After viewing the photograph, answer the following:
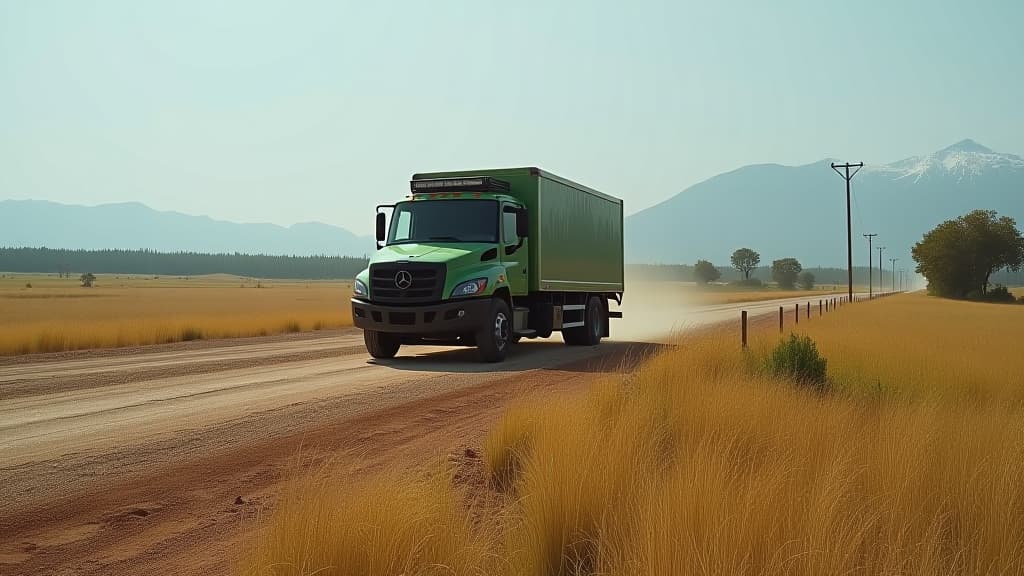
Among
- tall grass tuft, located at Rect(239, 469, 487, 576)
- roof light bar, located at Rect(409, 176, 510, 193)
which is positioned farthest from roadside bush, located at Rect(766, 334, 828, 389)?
tall grass tuft, located at Rect(239, 469, 487, 576)

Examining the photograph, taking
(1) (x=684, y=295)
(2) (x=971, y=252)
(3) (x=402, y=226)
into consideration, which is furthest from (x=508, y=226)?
Answer: (2) (x=971, y=252)

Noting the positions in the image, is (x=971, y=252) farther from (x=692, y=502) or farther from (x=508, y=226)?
(x=692, y=502)

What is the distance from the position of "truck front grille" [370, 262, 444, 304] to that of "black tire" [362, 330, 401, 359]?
1.19 m

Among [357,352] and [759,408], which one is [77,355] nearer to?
[357,352]

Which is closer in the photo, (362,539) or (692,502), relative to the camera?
(362,539)

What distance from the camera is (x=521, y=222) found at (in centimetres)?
1672

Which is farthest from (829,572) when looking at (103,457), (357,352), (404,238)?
(357,352)

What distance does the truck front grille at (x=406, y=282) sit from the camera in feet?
49.2

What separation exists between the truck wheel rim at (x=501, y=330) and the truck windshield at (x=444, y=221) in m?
1.60

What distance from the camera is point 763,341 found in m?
15.5

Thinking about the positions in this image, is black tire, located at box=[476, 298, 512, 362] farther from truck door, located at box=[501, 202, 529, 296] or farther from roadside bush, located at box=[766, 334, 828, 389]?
roadside bush, located at box=[766, 334, 828, 389]

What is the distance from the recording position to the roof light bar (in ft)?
54.2

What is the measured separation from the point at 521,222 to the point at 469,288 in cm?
232

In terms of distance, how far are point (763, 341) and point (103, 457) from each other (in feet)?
39.4
